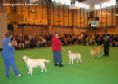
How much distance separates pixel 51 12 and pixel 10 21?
888 centimetres

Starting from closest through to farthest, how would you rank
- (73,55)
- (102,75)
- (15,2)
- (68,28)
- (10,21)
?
(102,75) → (73,55) → (10,21) → (15,2) → (68,28)

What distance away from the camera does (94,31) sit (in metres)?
44.6

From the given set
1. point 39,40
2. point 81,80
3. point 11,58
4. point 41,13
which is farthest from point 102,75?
point 41,13

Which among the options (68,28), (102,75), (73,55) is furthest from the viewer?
(68,28)

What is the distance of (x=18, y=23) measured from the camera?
34750mm

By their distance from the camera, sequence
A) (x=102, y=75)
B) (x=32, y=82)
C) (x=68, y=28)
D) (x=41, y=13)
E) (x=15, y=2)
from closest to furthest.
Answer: (x=32, y=82), (x=102, y=75), (x=15, y=2), (x=41, y=13), (x=68, y=28)

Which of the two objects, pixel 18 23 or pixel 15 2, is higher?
pixel 15 2

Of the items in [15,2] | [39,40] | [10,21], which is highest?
[15,2]

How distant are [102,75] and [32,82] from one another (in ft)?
8.92

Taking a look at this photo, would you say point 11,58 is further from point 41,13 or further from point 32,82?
point 41,13

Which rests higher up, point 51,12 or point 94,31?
point 51,12

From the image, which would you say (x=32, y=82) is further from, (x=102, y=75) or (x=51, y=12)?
(x=51, y=12)

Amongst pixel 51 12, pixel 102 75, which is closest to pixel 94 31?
pixel 51 12

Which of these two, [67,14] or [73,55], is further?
[67,14]
